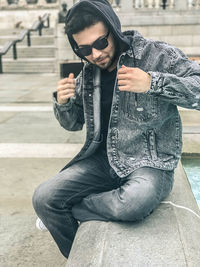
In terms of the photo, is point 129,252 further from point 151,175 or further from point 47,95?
point 47,95

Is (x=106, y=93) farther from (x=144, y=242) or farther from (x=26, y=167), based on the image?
(x=26, y=167)

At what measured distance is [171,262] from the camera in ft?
5.33

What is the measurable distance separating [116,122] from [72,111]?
1.18 ft

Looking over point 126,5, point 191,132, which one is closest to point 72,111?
point 191,132

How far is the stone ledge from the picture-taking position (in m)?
1.65

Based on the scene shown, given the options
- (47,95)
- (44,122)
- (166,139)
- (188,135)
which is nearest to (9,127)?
(44,122)

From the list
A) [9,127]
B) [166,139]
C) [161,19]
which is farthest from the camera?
[161,19]

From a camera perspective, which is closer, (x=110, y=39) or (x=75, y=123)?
(x=110, y=39)

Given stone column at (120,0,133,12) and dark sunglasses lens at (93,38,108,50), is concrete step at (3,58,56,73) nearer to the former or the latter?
stone column at (120,0,133,12)

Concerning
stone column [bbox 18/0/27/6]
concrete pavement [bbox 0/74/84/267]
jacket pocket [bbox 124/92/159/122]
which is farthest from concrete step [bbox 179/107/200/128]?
stone column [bbox 18/0/27/6]

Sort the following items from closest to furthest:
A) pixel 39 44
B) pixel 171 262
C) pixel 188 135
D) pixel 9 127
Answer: pixel 171 262
pixel 188 135
pixel 9 127
pixel 39 44

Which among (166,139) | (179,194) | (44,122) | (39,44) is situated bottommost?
(39,44)

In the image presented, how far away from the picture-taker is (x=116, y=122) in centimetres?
226

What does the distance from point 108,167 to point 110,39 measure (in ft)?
2.77
